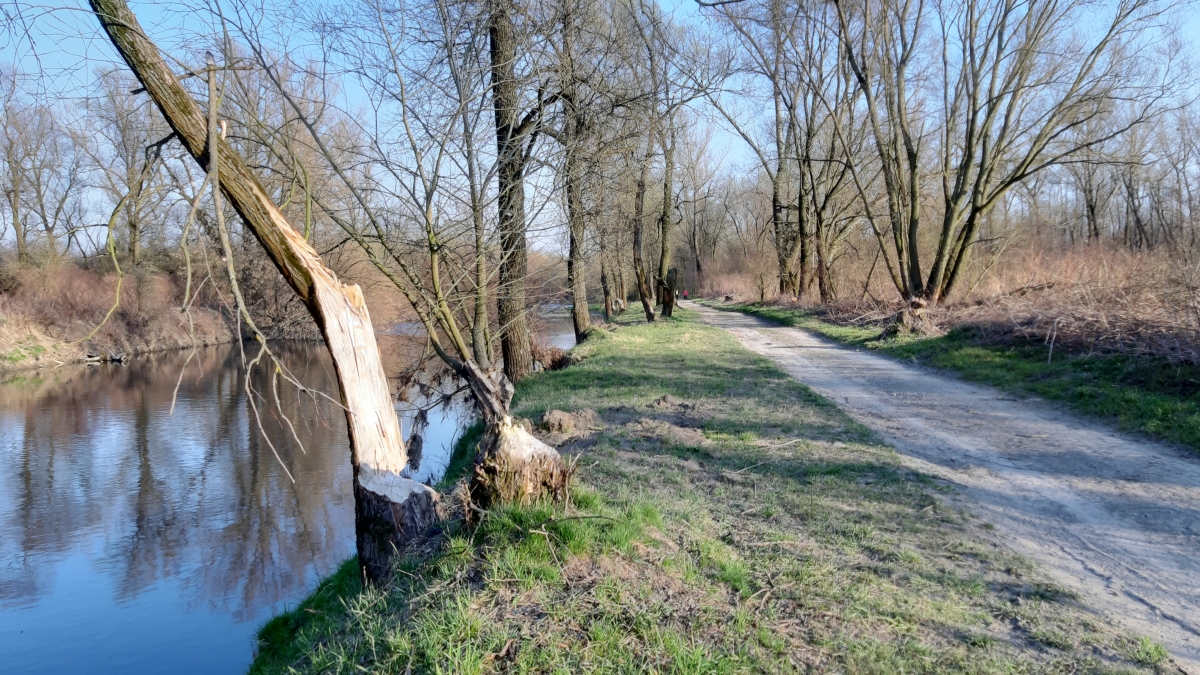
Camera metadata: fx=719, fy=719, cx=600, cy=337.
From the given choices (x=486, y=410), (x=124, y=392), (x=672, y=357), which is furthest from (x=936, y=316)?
(x=124, y=392)

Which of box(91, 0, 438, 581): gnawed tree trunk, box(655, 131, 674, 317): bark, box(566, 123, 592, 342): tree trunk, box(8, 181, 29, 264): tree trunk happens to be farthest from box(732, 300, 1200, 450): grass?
box(8, 181, 29, 264): tree trunk

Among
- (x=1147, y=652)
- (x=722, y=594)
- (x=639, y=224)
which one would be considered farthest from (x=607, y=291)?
(x=1147, y=652)

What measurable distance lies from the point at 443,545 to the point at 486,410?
2.77 m

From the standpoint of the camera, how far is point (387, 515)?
16.7 feet

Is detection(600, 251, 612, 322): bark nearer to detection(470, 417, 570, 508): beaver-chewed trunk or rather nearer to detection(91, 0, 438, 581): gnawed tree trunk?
detection(91, 0, 438, 581): gnawed tree trunk

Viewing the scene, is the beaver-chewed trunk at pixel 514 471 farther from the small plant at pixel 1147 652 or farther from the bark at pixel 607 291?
the bark at pixel 607 291

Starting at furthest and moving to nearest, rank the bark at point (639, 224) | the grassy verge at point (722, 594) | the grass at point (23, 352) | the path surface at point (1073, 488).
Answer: the grass at point (23, 352), the bark at point (639, 224), the path surface at point (1073, 488), the grassy verge at point (722, 594)

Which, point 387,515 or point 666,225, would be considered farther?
point 666,225

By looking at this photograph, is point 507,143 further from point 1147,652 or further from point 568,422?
point 1147,652

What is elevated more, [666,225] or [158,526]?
[666,225]

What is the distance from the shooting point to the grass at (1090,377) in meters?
7.57

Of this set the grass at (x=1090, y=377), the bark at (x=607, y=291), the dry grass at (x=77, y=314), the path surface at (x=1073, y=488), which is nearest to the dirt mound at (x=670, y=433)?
the path surface at (x=1073, y=488)

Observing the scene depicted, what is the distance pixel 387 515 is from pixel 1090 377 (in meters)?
9.06

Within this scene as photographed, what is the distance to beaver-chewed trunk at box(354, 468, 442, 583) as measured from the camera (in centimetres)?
496
